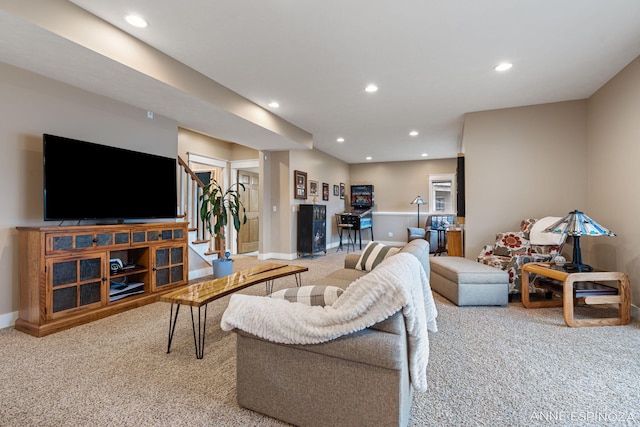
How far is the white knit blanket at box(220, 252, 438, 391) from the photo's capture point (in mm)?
1214

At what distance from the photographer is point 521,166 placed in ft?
13.9

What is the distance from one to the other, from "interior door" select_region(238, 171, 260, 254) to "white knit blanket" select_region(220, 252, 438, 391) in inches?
219

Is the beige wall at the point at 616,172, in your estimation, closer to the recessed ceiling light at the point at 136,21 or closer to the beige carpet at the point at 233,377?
the beige carpet at the point at 233,377

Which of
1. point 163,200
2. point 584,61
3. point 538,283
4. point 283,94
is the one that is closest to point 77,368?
point 163,200

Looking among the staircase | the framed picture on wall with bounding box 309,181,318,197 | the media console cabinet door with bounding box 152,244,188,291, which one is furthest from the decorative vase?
the framed picture on wall with bounding box 309,181,318,197

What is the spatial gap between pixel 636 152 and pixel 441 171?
224 inches

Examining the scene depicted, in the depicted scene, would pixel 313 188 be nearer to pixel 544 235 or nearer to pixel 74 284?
pixel 544 235

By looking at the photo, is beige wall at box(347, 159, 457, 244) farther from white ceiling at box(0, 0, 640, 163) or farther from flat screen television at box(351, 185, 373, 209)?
white ceiling at box(0, 0, 640, 163)

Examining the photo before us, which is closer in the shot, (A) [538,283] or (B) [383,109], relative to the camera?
(A) [538,283]

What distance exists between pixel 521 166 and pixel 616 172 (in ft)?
3.42

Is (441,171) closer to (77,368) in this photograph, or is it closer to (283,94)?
(283,94)

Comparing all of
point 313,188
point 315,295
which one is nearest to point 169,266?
point 315,295

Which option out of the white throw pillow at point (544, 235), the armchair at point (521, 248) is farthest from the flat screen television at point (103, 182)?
the white throw pillow at point (544, 235)

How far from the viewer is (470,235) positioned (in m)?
4.48
